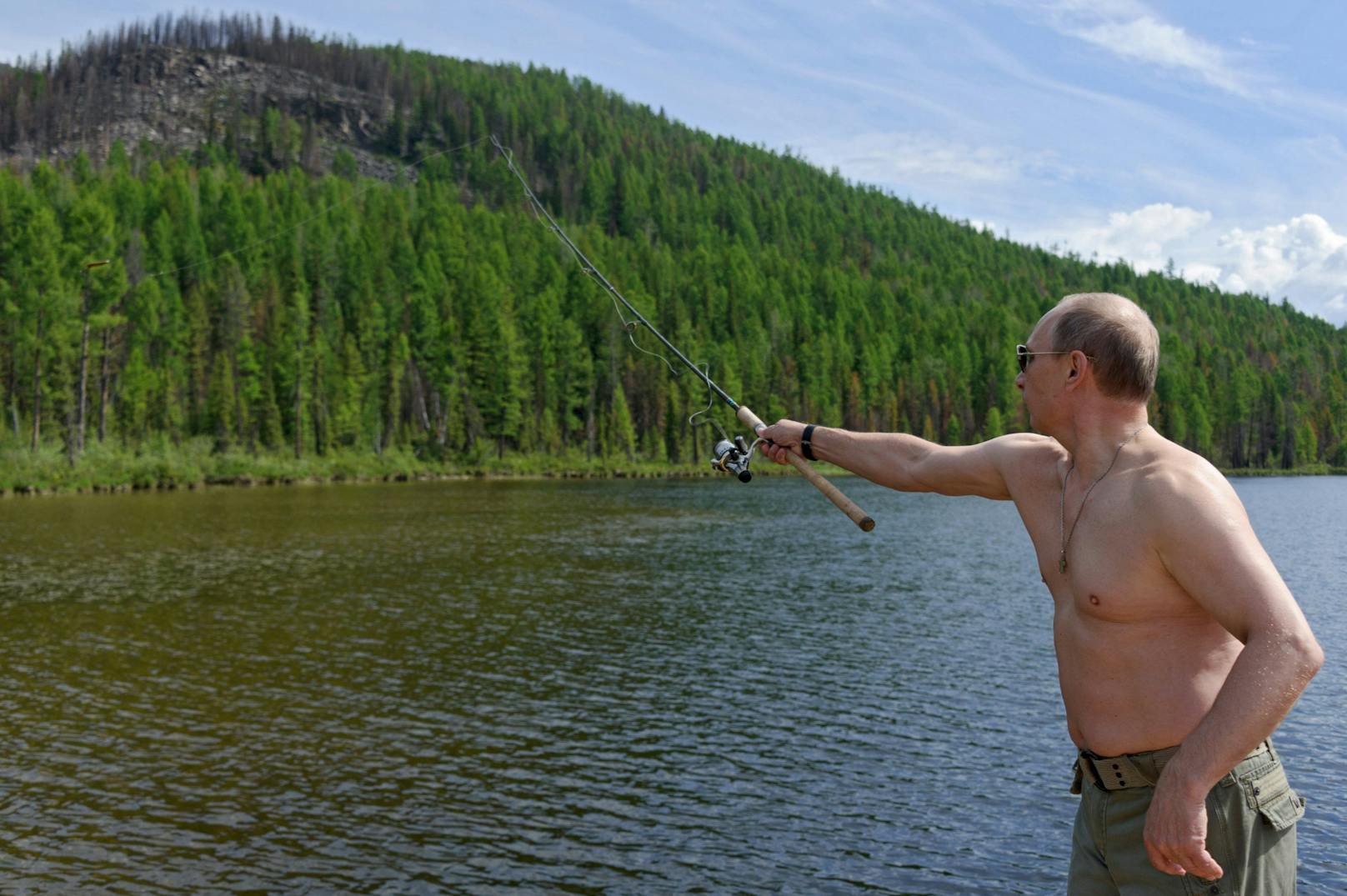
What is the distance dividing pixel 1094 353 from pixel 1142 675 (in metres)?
0.90

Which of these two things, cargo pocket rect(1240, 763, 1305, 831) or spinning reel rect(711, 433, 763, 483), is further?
spinning reel rect(711, 433, 763, 483)

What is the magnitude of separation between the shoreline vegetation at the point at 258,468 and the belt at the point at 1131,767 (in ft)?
113

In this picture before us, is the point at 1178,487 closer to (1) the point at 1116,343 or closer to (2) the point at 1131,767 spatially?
(1) the point at 1116,343

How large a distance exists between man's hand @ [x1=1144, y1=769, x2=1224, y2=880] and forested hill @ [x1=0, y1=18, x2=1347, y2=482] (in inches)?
2393

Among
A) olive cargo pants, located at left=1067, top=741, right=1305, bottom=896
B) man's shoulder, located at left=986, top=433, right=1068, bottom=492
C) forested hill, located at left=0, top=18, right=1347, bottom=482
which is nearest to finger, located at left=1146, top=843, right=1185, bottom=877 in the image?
olive cargo pants, located at left=1067, top=741, right=1305, bottom=896

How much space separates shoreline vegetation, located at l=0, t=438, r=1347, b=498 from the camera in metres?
53.3

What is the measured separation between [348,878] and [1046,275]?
Result: 201 metres

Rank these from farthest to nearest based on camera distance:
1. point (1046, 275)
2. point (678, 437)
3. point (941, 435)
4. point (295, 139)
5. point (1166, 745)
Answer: point (1046, 275) → point (295, 139) → point (941, 435) → point (678, 437) → point (1166, 745)

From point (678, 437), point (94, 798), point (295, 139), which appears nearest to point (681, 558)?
point (94, 798)

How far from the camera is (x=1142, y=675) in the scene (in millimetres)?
3039

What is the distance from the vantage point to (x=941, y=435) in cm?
11725

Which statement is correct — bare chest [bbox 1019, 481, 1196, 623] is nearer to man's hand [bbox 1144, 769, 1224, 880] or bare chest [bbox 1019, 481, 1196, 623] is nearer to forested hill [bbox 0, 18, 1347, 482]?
man's hand [bbox 1144, 769, 1224, 880]

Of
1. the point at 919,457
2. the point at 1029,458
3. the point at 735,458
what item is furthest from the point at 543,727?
the point at 1029,458

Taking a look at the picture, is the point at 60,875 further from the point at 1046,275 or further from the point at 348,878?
the point at 1046,275
